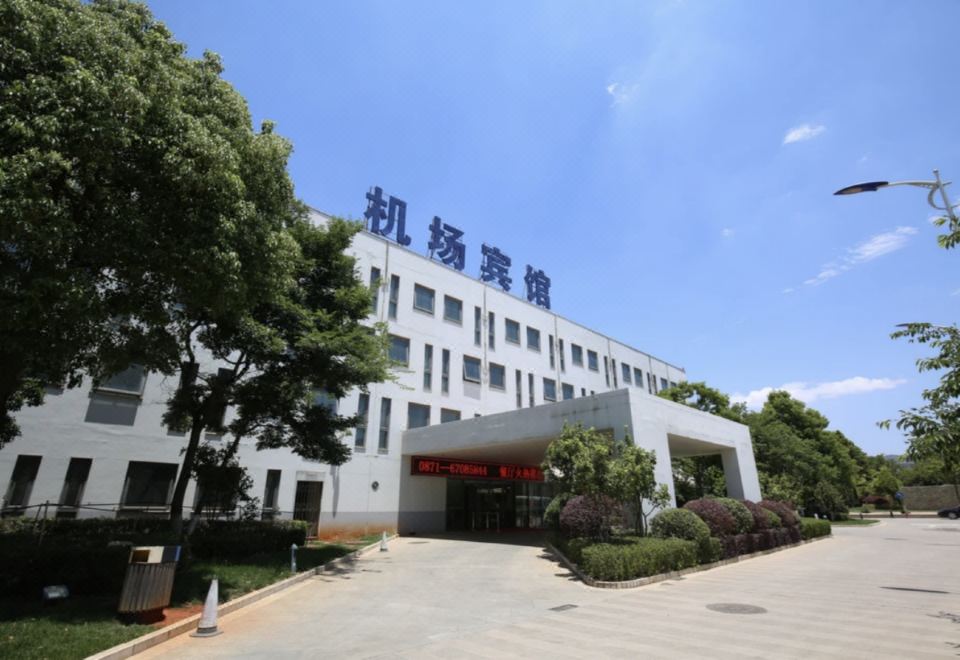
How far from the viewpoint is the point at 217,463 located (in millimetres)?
15523

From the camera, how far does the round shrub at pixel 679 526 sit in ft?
49.3

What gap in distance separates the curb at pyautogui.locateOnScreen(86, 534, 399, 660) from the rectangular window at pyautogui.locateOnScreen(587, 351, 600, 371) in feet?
88.1

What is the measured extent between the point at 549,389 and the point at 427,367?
10.3 metres

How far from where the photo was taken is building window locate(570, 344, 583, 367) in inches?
1470

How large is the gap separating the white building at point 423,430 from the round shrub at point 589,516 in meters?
2.86

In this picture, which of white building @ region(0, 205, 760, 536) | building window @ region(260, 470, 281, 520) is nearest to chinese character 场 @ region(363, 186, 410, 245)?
white building @ region(0, 205, 760, 536)

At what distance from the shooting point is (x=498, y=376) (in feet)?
105

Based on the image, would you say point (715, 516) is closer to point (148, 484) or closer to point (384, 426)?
point (384, 426)

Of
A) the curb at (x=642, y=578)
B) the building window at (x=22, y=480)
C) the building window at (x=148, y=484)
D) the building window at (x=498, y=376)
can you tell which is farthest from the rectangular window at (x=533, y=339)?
the building window at (x=22, y=480)

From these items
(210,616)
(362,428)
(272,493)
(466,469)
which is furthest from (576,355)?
(210,616)

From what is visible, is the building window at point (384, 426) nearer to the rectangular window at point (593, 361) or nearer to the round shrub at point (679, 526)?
the round shrub at point (679, 526)

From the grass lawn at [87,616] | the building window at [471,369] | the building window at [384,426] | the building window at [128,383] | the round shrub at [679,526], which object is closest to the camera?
the grass lawn at [87,616]

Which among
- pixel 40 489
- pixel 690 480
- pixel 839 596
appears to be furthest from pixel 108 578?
pixel 690 480

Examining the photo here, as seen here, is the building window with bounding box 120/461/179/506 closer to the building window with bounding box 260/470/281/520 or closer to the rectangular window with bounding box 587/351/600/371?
the building window with bounding box 260/470/281/520
